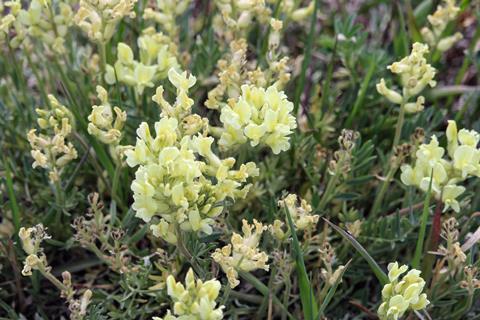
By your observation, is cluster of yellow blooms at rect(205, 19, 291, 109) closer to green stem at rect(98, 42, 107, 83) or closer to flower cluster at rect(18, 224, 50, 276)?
green stem at rect(98, 42, 107, 83)

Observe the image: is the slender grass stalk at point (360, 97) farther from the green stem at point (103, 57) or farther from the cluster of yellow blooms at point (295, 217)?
the green stem at point (103, 57)

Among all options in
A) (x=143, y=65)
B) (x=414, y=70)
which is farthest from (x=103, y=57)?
(x=414, y=70)

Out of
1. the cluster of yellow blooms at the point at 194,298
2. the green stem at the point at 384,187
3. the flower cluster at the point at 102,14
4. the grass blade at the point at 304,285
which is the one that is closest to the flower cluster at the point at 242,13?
the flower cluster at the point at 102,14

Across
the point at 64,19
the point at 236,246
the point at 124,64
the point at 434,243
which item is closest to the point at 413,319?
the point at 434,243

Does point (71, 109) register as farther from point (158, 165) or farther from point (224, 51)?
point (158, 165)

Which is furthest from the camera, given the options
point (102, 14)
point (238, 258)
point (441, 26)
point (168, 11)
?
point (441, 26)

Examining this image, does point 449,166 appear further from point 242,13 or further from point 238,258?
point 242,13

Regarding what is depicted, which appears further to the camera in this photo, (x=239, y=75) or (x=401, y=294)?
(x=239, y=75)

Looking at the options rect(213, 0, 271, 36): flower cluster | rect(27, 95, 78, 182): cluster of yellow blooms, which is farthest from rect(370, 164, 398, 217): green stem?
rect(27, 95, 78, 182): cluster of yellow blooms
